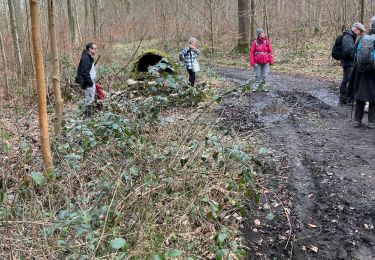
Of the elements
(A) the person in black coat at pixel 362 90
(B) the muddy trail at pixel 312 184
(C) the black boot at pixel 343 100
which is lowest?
(B) the muddy trail at pixel 312 184

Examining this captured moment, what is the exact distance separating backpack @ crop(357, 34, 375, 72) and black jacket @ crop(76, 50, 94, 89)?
5.31 meters

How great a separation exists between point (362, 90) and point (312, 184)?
113 inches

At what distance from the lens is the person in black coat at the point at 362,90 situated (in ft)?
23.4

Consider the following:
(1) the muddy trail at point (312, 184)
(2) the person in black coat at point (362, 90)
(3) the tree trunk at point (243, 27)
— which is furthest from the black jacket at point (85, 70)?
(3) the tree trunk at point (243, 27)

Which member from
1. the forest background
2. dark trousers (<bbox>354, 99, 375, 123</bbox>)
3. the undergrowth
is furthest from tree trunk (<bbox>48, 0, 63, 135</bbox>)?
dark trousers (<bbox>354, 99, 375, 123</bbox>)

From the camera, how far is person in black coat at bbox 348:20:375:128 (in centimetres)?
712

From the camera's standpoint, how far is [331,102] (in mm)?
9461

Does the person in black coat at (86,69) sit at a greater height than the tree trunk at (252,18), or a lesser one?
lesser

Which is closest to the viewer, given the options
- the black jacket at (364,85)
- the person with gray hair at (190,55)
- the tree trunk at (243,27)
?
the black jacket at (364,85)

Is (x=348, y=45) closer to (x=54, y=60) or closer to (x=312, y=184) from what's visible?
(x=312, y=184)

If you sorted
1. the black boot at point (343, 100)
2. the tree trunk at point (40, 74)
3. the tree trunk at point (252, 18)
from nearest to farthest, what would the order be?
the tree trunk at point (40, 74) < the black boot at point (343, 100) < the tree trunk at point (252, 18)

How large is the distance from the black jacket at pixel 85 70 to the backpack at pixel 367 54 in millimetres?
5306

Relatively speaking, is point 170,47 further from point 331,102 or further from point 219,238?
point 219,238

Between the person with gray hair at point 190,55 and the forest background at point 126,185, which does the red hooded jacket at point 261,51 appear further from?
the forest background at point 126,185
